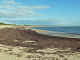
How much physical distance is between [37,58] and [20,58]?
3.81 ft

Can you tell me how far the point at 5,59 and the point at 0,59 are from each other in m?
0.32

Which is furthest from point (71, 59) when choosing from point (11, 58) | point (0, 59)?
point (0, 59)

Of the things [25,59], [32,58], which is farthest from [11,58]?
[32,58]

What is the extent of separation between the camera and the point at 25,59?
6605 mm

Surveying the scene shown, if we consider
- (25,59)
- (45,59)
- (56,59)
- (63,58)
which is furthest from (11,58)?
(63,58)

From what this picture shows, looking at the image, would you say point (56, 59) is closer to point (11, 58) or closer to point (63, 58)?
point (63, 58)

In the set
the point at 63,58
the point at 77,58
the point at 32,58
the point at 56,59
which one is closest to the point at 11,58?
the point at 32,58

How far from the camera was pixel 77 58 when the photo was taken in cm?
680

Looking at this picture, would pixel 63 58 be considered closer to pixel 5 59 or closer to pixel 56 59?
pixel 56 59

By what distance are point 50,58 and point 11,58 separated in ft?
8.70

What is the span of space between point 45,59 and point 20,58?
67.2 inches

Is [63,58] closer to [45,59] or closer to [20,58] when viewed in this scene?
[45,59]

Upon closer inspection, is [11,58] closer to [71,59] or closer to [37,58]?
[37,58]

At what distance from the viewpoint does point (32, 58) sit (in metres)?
6.77
